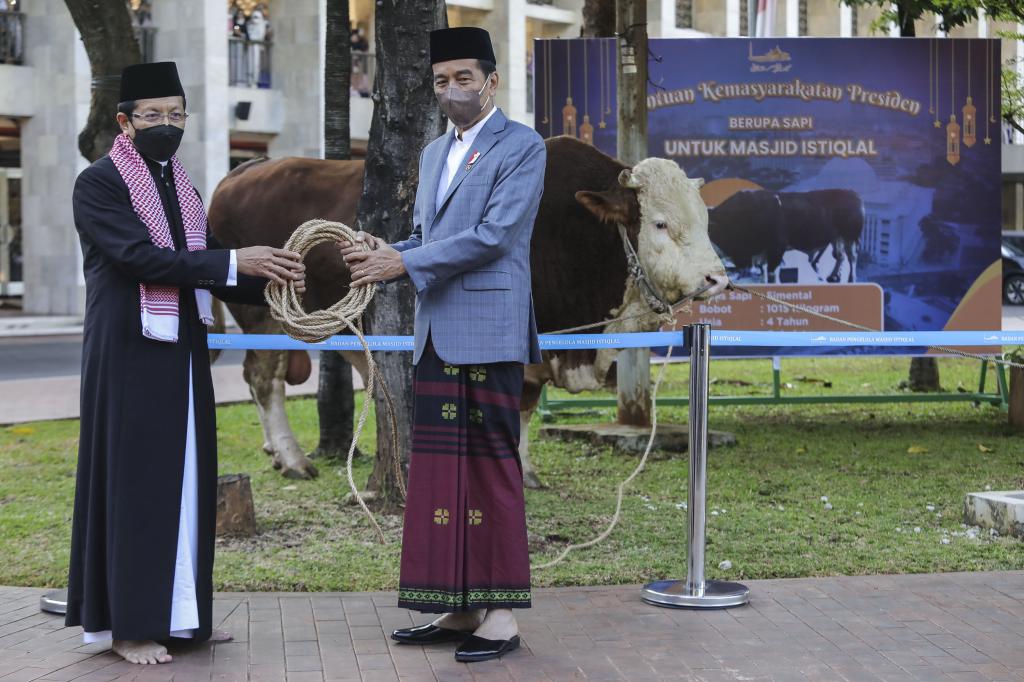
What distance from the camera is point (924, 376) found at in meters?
15.3

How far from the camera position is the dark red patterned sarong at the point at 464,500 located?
219 inches

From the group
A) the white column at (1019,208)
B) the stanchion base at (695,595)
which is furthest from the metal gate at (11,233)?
the white column at (1019,208)

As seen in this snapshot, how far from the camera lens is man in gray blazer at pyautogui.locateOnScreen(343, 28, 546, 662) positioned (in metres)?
5.51

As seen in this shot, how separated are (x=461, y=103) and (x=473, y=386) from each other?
108 centimetres

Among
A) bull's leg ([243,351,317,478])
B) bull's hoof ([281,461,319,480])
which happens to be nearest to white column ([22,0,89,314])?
bull's leg ([243,351,317,478])

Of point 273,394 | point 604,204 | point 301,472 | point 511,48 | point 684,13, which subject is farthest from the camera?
point 684,13

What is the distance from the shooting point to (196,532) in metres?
5.58

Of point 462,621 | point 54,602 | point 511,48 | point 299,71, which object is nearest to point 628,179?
point 462,621

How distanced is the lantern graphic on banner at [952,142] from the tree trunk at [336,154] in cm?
497

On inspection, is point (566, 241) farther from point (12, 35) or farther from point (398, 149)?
point (12, 35)

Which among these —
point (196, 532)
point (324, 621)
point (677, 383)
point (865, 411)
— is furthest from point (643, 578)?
point (677, 383)

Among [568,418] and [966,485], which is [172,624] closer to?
[966,485]

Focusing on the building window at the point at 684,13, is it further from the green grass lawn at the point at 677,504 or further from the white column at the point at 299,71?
the green grass lawn at the point at 677,504

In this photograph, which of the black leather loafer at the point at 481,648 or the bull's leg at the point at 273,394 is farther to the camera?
the bull's leg at the point at 273,394
